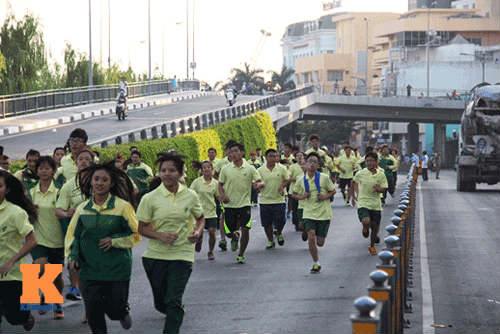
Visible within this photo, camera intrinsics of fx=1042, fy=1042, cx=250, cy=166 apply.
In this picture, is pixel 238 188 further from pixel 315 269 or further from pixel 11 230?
pixel 11 230

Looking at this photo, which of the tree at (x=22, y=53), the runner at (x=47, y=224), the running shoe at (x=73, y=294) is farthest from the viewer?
the tree at (x=22, y=53)

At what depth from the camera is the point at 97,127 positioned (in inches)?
1854

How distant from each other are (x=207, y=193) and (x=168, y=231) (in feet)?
26.2

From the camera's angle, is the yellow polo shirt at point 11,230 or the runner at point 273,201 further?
the runner at point 273,201

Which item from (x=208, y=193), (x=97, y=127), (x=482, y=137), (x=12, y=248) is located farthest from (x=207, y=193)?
(x=97, y=127)

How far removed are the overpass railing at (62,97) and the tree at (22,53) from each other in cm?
186

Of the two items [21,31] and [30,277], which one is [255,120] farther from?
[30,277]

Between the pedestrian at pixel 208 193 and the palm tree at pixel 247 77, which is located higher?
the palm tree at pixel 247 77

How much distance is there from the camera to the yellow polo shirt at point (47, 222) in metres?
11.1

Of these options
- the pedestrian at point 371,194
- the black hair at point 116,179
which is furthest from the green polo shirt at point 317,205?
the black hair at point 116,179

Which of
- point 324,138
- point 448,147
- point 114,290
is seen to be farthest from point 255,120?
point 324,138

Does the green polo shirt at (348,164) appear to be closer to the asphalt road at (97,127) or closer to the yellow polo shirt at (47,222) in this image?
the asphalt road at (97,127)

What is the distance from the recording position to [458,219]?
27.6m

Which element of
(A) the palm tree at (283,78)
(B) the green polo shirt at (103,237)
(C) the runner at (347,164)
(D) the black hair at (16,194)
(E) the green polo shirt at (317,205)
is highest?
(A) the palm tree at (283,78)
